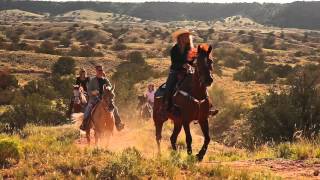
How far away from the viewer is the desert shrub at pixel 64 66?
50.6 meters

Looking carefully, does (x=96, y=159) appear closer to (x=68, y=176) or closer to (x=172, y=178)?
(x=68, y=176)

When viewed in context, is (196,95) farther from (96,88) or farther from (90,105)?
(90,105)

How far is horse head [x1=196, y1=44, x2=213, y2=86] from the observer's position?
11.7 meters

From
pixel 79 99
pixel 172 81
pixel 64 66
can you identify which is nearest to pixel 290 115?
pixel 79 99

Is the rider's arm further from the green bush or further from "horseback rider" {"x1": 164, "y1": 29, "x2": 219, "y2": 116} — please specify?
the green bush

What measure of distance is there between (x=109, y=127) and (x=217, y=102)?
18.2m

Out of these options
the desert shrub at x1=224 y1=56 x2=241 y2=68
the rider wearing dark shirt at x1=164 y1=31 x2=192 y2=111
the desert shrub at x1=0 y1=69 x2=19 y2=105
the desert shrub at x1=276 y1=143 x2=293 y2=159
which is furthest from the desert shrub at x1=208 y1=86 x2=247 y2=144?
the desert shrub at x1=224 y1=56 x2=241 y2=68

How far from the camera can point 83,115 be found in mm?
16250

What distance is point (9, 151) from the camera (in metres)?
10.9

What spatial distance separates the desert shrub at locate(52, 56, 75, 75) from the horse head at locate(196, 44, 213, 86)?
39.5m

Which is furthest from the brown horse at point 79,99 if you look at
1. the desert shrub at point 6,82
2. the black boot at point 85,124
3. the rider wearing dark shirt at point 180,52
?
the desert shrub at point 6,82

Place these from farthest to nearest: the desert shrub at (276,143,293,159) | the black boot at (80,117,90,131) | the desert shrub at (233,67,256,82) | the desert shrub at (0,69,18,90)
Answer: the desert shrub at (233,67,256,82)
the desert shrub at (0,69,18,90)
the black boot at (80,117,90,131)
the desert shrub at (276,143,293,159)

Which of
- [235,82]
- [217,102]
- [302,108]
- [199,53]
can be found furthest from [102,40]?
[199,53]

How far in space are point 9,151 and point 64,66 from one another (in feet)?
134
